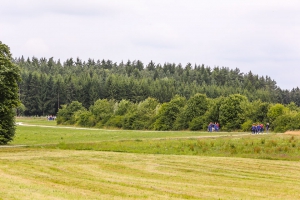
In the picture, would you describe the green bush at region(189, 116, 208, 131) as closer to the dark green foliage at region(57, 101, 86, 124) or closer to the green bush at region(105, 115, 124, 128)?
the green bush at region(105, 115, 124, 128)

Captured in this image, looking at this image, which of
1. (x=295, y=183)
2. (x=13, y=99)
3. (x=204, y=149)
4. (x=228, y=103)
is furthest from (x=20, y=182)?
(x=228, y=103)

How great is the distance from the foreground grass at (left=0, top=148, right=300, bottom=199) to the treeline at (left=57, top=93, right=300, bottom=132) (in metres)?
44.4

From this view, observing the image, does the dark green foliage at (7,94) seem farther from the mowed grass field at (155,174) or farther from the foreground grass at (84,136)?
the mowed grass field at (155,174)

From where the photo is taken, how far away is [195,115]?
88938mm

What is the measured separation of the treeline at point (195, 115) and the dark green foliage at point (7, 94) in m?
40.9

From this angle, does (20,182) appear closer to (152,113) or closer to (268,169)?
(268,169)

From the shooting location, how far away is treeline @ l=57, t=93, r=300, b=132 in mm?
78750

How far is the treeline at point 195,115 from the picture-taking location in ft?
258

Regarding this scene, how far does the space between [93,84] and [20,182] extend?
494 feet

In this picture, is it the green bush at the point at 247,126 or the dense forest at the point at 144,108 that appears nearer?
the green bush at the point at 247,126

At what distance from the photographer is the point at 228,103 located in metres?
85.5

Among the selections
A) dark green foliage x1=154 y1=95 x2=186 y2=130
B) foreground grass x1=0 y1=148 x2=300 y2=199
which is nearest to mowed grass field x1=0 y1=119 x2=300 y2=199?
foreground grass x1=0 y1=148 x2=300 y2=199

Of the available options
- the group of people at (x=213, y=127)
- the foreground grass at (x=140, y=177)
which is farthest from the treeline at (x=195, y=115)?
the foreground grass at (x=140, y=177)

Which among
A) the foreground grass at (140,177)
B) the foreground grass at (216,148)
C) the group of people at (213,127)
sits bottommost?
the foreground grass at (140,177)
